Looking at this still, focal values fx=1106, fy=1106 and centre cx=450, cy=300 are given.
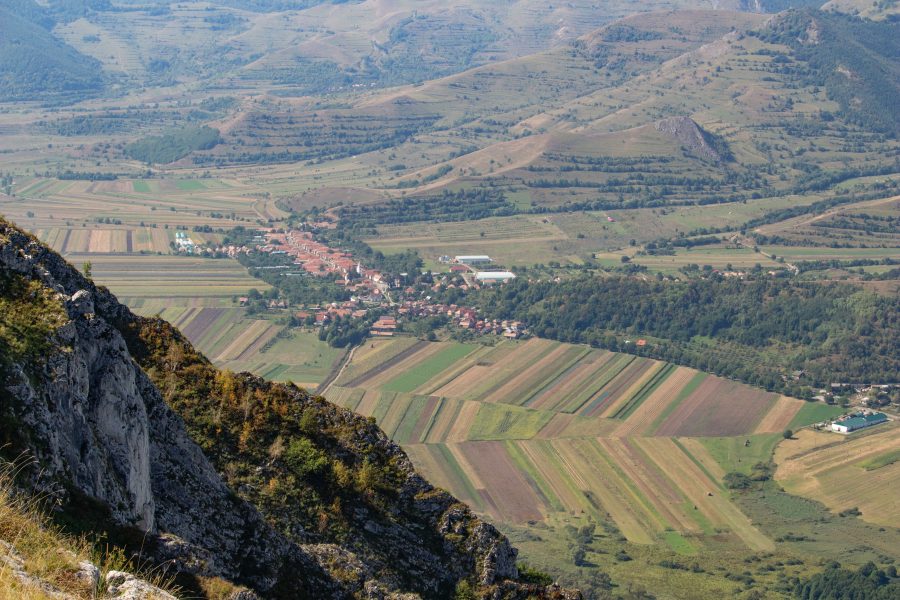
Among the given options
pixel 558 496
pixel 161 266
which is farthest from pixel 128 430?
pixel 161 266

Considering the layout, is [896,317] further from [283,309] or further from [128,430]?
[128,430]

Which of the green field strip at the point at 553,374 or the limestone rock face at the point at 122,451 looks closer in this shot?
the limestone rock face at the point at 122,451

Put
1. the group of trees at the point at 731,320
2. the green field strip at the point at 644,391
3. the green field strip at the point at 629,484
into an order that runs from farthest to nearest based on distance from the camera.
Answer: the group of trees at the point at 731,320 < the green field strip at the point at 644,391 < the green field strip at the point at 629,484

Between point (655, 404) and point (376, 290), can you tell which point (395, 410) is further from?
point (376, 290)

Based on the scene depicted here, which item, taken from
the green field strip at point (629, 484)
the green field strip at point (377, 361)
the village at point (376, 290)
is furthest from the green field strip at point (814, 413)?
the green field strip at point (377, 361)

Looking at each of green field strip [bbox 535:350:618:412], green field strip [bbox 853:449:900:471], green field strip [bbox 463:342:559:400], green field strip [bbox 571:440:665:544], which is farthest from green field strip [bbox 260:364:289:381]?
green field strip [bbox 853:449:900:471]

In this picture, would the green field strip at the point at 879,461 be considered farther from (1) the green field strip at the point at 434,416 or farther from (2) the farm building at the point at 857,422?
(1) the green field strip at the point at 434,416
